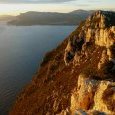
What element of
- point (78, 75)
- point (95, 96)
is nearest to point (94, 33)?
point (78, 75)

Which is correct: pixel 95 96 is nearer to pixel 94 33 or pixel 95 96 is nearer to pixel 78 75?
pixel 78 75

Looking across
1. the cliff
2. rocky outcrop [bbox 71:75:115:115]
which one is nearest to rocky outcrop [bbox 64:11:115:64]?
the cliff

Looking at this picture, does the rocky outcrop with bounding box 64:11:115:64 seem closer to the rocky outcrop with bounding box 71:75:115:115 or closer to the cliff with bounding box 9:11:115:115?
the cliff with bounding box 9:11:115:115

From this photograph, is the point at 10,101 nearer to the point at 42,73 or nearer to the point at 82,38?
the point at 42,73

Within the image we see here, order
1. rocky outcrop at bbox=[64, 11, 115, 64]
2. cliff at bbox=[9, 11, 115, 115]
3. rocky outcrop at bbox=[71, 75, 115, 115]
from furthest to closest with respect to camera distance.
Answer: rocky outcrop at bbox=[64, 11, 115, 64]
cliff at bbox=[9, 11, 115, 115]
rocky outcrop at bbox=[71, 75, 115, 115]

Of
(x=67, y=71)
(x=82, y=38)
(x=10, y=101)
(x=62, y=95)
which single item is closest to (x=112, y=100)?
(x=62, y=95)

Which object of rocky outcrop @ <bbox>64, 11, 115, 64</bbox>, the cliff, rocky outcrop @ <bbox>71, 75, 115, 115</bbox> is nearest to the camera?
rocky outcrop @ <bbox>71, 75, 115, 115</bbox>

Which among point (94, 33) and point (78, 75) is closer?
point (78, 75)

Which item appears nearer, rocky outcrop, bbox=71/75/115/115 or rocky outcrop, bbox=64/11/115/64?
rocky outcrop, bbox=71/75/115/115

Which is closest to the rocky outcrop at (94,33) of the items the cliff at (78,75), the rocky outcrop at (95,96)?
the cliff at (78,75)
